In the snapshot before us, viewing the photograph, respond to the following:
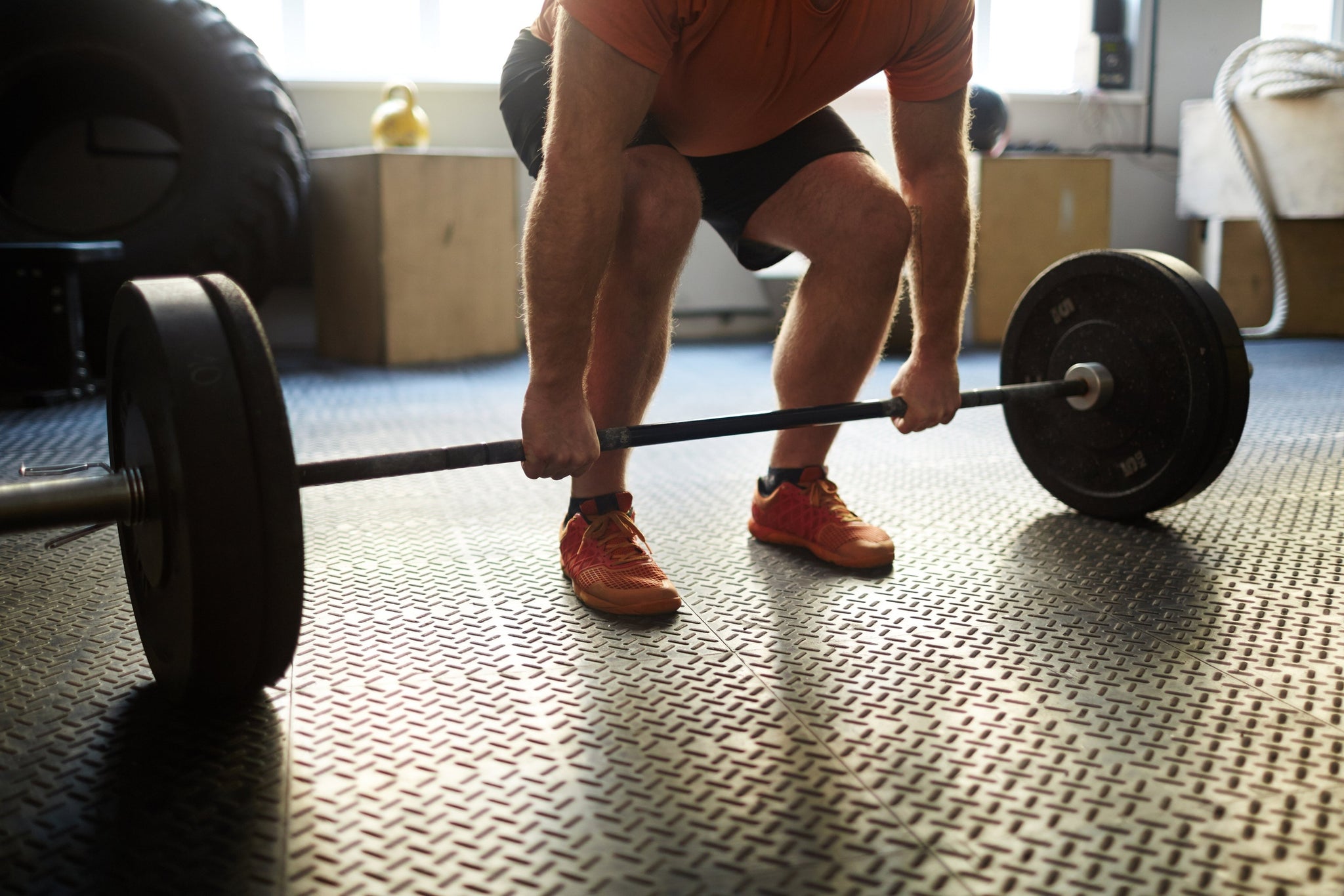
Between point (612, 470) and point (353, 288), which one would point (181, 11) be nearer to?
point (353, 288)

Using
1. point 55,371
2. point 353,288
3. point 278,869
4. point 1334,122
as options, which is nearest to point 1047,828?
point 278,869

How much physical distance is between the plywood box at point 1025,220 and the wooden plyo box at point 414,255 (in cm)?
162

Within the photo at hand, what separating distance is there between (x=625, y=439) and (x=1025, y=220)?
3.09 metres

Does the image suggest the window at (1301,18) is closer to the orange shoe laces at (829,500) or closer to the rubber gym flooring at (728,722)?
the rubber gym flooring at (728,722)

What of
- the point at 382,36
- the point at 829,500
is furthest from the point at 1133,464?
the point at 382,36

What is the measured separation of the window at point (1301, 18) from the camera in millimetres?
4781

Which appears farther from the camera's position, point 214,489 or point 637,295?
point 637,295

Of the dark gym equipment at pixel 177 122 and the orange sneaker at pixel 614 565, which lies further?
the dark gym equipment at pixel 177 122

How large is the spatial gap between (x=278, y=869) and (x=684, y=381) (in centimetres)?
241

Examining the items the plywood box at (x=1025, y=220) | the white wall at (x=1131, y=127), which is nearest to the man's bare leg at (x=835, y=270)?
the plywood box at (x=1025, y=220)

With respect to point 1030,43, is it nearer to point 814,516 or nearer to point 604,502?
point 814,516

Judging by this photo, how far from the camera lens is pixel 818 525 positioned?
139cm

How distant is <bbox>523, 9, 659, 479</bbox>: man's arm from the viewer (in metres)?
1.00

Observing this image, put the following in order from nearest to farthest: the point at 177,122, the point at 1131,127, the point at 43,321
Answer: the point at 43,321 < the point at 177,122 < the point at 1131,127
